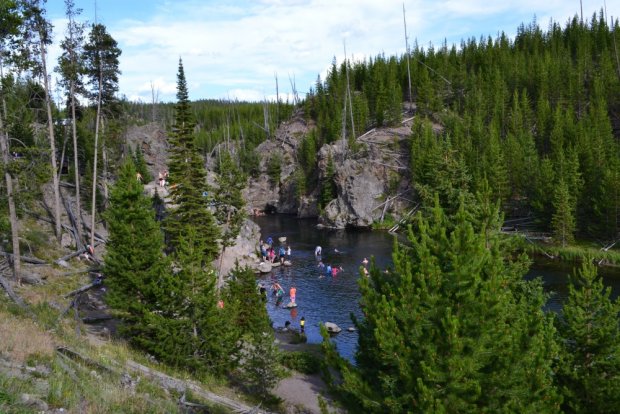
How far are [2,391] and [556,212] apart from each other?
53.6m

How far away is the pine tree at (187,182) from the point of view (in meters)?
35.1

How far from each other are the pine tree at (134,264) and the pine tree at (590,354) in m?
15.3

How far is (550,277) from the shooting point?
43.8 m

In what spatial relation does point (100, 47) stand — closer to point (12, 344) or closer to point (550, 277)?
point (12, 344)

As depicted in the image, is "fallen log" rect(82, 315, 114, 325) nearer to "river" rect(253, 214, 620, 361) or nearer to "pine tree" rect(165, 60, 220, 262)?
"pine tree" rect(165, 60, 220, 262)

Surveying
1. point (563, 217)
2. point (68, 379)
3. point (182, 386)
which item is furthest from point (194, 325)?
point (563, 217)

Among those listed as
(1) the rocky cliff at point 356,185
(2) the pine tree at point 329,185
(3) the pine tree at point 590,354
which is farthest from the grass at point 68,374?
(2) the pine tree at point 329,185

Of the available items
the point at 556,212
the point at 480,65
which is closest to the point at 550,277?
the point at 556,212

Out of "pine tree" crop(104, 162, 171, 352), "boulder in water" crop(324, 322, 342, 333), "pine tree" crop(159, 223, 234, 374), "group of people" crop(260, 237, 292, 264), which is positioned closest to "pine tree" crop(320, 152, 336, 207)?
"group of people" crop(260, 237, 292, 264)

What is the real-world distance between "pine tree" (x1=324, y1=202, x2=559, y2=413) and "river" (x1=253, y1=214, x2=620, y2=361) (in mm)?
9017

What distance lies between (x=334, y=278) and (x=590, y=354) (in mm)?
31924

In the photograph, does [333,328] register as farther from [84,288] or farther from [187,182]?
[84,288]

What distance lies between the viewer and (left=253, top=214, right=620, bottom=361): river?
119 feet

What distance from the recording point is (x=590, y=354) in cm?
1594
